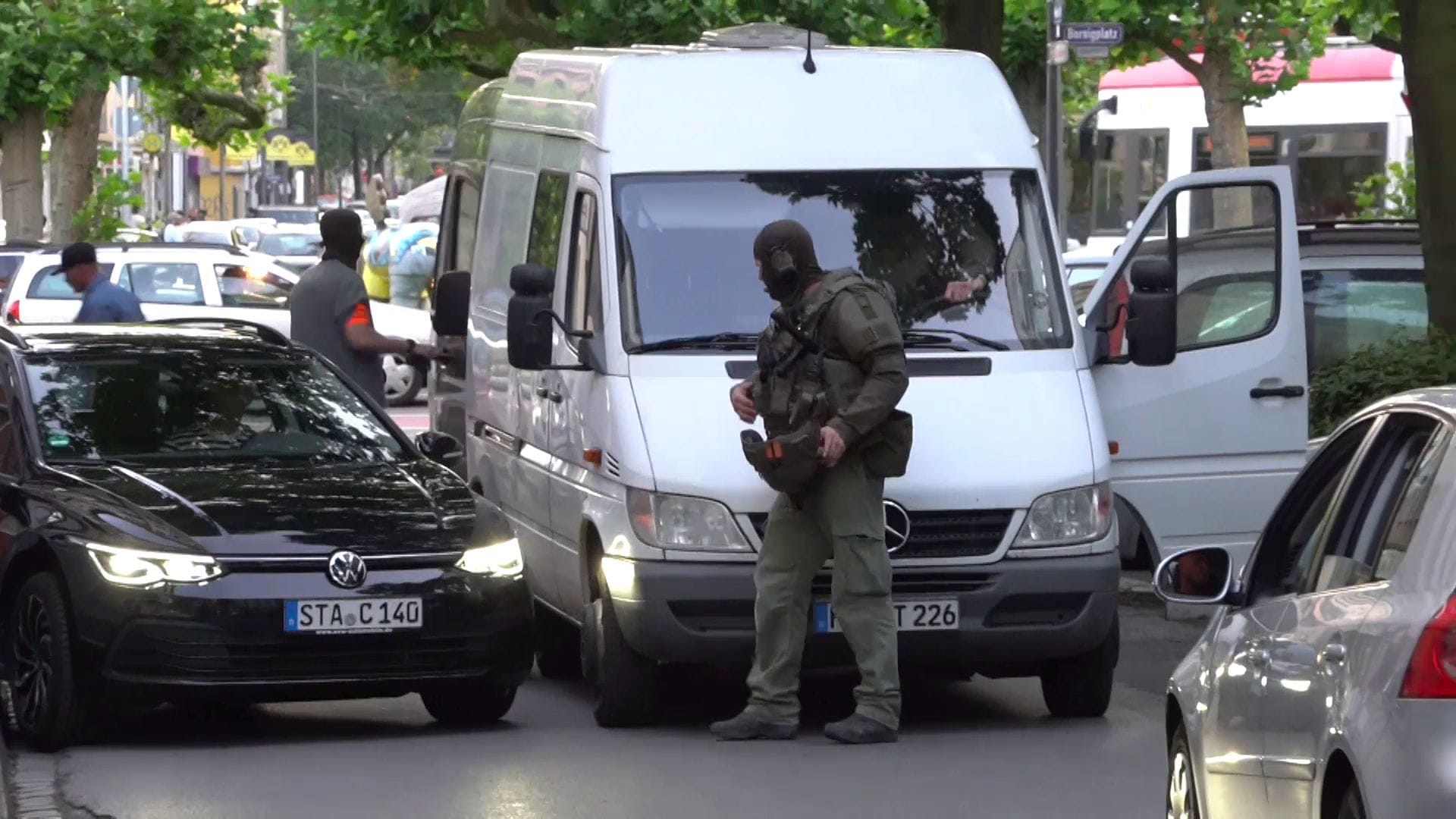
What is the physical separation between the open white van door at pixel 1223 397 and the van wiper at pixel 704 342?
7.50 ft

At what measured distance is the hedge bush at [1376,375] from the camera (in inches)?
495

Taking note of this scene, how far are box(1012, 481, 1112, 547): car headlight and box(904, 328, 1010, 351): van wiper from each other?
2.27ft

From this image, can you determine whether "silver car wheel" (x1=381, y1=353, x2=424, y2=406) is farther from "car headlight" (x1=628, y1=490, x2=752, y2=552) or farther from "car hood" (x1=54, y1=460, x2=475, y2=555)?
"car headlight" (x1=628, y1=490, x2=752, y2=552)

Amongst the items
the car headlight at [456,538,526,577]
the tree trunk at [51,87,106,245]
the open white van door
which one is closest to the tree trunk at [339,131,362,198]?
the tree trunk at [51,87,106,245]

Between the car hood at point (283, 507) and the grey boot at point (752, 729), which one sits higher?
the car hood at point (283, 507)

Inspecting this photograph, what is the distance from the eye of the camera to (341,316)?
13.2 meters

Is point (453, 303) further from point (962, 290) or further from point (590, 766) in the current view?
point (590, 766)

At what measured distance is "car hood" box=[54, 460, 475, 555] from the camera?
30.1ft

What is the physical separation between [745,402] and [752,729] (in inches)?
46.6

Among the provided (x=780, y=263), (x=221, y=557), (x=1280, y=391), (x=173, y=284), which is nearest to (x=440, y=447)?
(x=221, y=557)

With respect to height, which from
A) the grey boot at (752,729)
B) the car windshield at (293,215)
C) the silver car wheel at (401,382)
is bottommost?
the car windshield at (293,215)

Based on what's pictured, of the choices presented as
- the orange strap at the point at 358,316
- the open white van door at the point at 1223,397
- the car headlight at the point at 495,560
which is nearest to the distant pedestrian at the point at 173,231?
the orange strap at the point at 358,316

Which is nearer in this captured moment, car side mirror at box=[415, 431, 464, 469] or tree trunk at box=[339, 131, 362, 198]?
car side mirror at box=[415, 431, 464, 469]

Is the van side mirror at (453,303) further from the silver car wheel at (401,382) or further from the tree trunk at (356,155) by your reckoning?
the tree trunk at (356,155)
